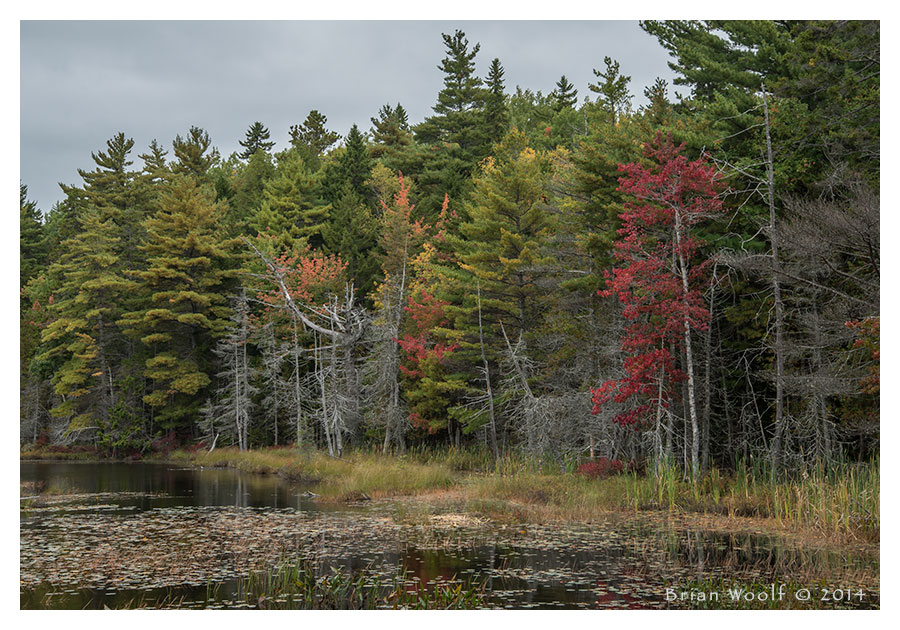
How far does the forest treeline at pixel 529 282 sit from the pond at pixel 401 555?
14.8 ft

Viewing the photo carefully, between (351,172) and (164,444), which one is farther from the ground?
(351,172)

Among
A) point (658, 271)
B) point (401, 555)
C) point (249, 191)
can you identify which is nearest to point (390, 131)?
point (249, 191)

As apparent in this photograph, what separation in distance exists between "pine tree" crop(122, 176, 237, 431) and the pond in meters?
20.1

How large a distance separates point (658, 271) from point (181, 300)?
2815 cm

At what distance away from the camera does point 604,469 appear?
731 inches

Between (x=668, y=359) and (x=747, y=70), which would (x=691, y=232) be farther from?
(x=747, y=70)

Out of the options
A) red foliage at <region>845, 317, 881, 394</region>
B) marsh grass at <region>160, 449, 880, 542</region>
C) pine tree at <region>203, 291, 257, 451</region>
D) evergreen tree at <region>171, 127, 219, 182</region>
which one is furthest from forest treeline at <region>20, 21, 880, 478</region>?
evergreen tree at <region>171, 127, 219, 182</region>

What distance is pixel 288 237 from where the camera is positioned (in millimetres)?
41062

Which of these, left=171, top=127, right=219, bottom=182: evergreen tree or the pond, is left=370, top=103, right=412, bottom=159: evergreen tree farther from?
the pond

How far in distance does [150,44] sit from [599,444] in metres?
15.1

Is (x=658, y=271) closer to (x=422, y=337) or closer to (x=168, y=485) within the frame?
(x=422, y=337)

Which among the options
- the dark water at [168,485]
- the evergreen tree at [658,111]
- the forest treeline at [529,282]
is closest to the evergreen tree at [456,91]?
the forest treeline at [529,282]

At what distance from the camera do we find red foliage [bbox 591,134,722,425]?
17.5m
